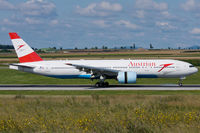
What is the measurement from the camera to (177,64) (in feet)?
130

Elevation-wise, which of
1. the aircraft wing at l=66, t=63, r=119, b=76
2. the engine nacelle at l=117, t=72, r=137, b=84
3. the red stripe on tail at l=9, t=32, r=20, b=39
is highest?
the red stripe on tail at l=9, t=32, r=20, b=39

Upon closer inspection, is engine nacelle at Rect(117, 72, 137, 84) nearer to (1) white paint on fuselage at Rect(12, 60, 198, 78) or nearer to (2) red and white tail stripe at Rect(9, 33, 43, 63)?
(1) white paint on fuselage at Rect(12, 60, 198, 78)

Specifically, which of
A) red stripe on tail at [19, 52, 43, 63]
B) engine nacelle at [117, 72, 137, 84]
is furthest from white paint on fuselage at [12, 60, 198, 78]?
engine nacelle at [117, 72, 137, 84]

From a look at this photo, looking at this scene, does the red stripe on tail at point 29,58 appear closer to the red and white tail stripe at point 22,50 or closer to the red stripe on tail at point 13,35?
the red and white tail stripe at point 22,50

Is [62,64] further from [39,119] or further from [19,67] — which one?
[39,119]

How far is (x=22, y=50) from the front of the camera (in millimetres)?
41312

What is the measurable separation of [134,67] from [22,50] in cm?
1628

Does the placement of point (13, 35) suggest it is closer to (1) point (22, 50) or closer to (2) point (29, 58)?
(1) point (22, 50)

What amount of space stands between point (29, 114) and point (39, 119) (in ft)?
8.07

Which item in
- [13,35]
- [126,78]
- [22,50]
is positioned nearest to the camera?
[126,78]

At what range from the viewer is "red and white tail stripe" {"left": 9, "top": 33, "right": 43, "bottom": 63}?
Result: 41312 millimetres

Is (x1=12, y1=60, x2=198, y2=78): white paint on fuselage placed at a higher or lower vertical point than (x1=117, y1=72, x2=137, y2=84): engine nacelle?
higher

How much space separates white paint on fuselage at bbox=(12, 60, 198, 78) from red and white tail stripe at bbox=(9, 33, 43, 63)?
93 centimetres

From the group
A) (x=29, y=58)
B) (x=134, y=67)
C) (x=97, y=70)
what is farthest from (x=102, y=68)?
(x=29, y=58)
